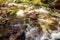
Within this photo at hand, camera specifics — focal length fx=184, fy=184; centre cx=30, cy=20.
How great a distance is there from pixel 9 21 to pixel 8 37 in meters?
1.27

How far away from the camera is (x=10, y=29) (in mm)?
8242

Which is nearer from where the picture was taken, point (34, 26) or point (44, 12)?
point (34, 26)

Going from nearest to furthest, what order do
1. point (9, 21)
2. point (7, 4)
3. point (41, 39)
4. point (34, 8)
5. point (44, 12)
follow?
1. point (41, 39)
2. point (9, 21)
3. point (44, 12)
4. point (34, 8)
5. point (7, 4)

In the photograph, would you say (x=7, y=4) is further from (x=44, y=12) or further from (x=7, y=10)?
(x=44, y=12)

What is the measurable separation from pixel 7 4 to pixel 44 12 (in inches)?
116

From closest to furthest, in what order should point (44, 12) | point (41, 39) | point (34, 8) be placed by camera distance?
point (41, 39)
point (44, 12)
point (34, 8)

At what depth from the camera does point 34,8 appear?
10453 mm

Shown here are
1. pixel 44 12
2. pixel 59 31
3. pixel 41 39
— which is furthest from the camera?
pixel 44 12

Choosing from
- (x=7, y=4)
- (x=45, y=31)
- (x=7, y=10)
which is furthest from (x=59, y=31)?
(x=7, y=4)

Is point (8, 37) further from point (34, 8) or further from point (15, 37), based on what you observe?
point (34, 8)

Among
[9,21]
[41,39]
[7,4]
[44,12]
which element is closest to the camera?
[41,39]

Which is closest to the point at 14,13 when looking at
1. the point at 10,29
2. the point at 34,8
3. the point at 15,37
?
the point at 34,8

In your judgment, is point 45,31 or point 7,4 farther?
point 7,4

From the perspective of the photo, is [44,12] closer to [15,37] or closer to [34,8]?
[34,8]
